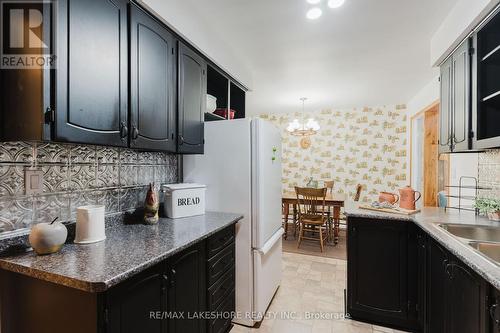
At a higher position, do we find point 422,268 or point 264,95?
point 264,95

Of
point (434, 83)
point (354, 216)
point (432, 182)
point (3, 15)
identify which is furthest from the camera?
point (432, 182)

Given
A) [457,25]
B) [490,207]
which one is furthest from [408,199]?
[457,25]

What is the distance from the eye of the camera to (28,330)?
1.08m

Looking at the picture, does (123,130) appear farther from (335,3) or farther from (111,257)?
(335,3)

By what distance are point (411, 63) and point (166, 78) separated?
2710 millimetres

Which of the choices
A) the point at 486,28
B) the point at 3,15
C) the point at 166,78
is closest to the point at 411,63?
the point at 486,28

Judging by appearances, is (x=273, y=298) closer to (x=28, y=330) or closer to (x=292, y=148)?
(x=28, y=330)

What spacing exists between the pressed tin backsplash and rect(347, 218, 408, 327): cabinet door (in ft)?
5.71

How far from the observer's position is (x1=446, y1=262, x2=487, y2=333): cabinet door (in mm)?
1081

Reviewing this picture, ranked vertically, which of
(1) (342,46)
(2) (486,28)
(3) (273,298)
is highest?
(1) (342,46)

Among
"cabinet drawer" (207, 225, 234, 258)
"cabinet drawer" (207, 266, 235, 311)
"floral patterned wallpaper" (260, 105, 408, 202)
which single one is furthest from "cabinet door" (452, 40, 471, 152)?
"floral patterned wallpaper" (260, 105, 408, 202)

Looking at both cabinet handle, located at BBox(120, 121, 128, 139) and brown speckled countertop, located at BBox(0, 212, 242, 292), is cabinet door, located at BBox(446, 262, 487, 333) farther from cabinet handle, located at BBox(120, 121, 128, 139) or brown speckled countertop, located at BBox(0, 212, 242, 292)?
cabinet handle, located at BBox(120, 121, 128, 139)

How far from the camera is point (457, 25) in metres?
1.81

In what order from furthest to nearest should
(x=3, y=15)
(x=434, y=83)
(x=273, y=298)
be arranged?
(x=434, y=83) < (x=273, y=298) < (x=3, y=15)
